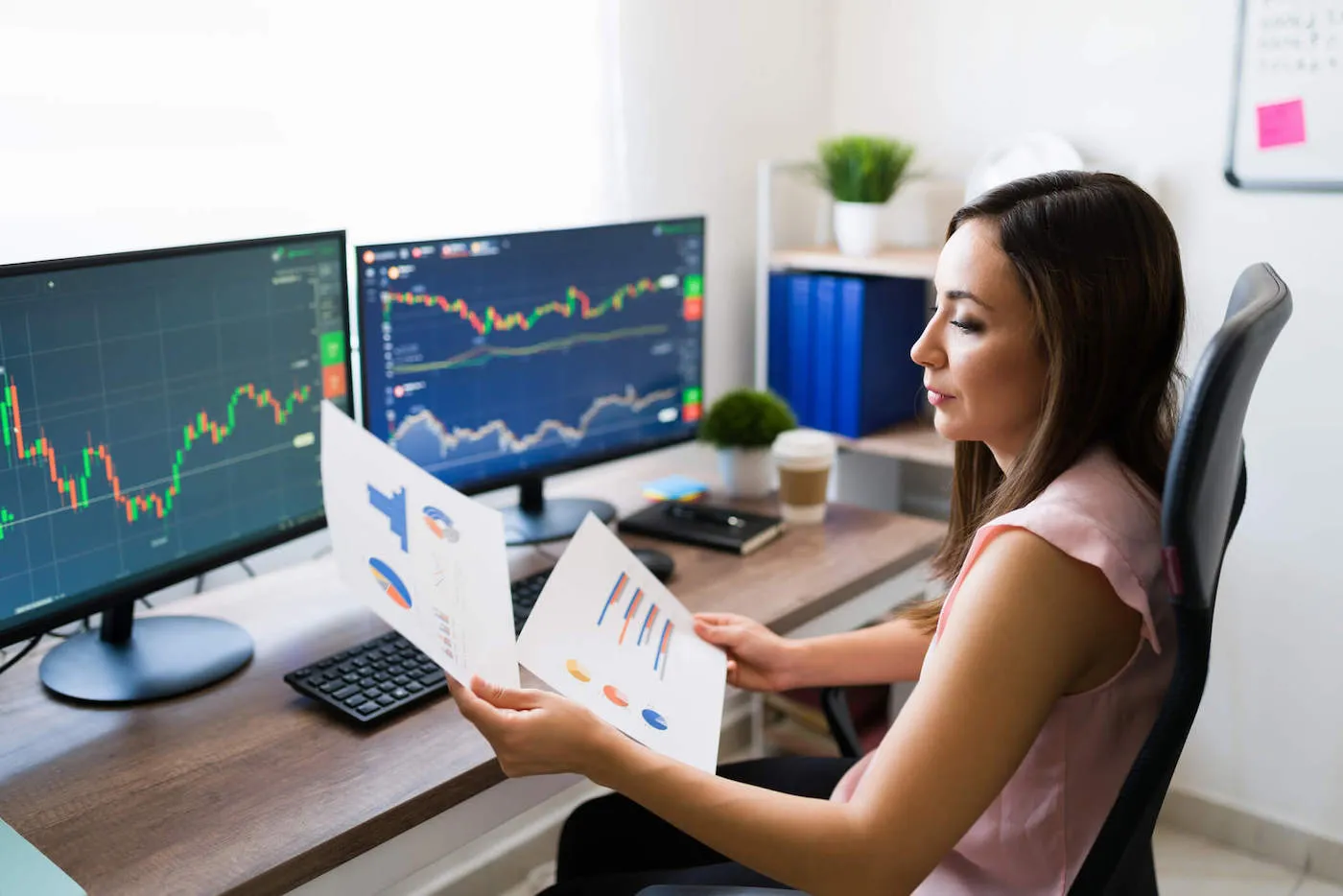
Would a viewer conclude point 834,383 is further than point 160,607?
Yes

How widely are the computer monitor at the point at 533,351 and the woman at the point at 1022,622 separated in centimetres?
64

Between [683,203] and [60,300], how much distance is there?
53.2 inches

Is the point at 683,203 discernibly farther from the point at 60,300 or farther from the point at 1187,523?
the point at 1187,523

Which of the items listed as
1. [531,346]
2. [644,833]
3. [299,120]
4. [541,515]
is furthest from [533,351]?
[644,833]

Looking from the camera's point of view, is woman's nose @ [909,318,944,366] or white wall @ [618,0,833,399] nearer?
woman's nose @ [909,318,944,366]

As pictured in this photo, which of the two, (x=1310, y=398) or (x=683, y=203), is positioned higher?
(x=683, y=203)

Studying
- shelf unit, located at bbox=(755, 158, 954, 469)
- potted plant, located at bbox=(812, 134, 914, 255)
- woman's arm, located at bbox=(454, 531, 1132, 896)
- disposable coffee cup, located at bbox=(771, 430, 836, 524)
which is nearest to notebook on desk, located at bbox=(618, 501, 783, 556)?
disposable coffee cup, located at bbox=(771, 430, 836, 524)

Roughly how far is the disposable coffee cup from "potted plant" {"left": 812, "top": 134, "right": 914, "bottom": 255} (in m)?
0.54

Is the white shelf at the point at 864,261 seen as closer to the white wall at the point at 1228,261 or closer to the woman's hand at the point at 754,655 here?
the white wall at the point at 1228,261

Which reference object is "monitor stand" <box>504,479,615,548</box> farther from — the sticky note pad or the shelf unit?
the shelf unit

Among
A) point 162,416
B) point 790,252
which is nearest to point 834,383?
point 790,252

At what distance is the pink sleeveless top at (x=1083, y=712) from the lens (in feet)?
3.28

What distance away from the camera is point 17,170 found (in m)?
1.55

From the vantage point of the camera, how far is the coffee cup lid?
1.93m
